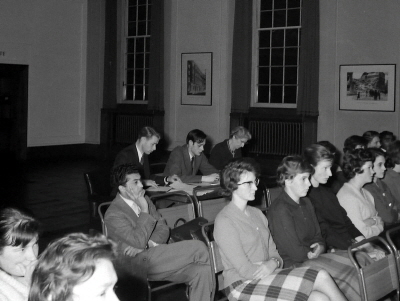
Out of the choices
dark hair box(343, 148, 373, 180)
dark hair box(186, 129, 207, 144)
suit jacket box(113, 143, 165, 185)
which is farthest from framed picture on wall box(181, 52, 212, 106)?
dark hair box(343, 148, 373, 180)

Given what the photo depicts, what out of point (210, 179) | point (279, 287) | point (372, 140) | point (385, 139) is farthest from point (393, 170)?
point (279, 287)

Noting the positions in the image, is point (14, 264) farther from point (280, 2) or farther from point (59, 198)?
point (280, 2)

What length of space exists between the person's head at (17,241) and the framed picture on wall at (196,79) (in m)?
10.6

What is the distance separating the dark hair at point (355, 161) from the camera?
14.6 feet

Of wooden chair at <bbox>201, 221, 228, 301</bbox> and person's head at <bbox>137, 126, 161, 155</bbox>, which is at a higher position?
person's head at <bbox>137, 126, 161, 155</bbox>

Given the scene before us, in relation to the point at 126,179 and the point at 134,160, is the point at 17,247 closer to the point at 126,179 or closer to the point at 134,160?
the point at 126,179

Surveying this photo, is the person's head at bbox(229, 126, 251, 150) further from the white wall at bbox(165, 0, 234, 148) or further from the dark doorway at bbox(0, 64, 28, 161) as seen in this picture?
the dark doorway at bbox(0, 64, 28, 161)

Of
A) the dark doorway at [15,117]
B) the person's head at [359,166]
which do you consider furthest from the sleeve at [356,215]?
the dark doorway at [15,117]

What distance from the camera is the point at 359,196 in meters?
4.41

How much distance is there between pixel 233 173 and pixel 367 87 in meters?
7.79

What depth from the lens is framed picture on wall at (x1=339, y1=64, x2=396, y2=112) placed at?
10281 mm

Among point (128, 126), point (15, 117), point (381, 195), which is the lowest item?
point (381, 195)

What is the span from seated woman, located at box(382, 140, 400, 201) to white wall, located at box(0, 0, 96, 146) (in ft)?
32.3

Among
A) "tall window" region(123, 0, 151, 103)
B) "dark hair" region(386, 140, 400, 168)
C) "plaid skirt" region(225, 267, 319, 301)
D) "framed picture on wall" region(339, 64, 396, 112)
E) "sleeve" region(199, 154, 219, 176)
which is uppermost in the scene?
"tall window" region(123, 0, 151, 103)
